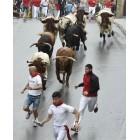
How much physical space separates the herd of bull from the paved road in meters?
0.63

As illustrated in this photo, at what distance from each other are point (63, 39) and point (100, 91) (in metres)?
6.44

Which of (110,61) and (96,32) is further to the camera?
(96,32)

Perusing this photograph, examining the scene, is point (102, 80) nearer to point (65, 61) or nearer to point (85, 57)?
point (65, 61)

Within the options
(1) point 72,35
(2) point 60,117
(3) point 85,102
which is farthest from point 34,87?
(1) point 72,35

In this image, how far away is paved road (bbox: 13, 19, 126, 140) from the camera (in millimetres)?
12980

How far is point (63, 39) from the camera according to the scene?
2262 cm

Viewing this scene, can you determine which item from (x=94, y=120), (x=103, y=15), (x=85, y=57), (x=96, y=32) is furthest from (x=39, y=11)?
(x=94, y=120)

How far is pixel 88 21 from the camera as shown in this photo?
3378cm

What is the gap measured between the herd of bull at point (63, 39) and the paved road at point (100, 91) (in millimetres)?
631

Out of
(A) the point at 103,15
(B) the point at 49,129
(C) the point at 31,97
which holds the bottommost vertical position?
(B) the point at 49,129

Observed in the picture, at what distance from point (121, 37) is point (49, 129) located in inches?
580

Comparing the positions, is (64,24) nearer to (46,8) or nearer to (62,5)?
(46,8)

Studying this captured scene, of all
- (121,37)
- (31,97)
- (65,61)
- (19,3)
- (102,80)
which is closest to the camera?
(31,97)

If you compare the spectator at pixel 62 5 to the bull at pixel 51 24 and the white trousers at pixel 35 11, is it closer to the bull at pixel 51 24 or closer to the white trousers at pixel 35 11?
the white trousers at pixel 35 11
